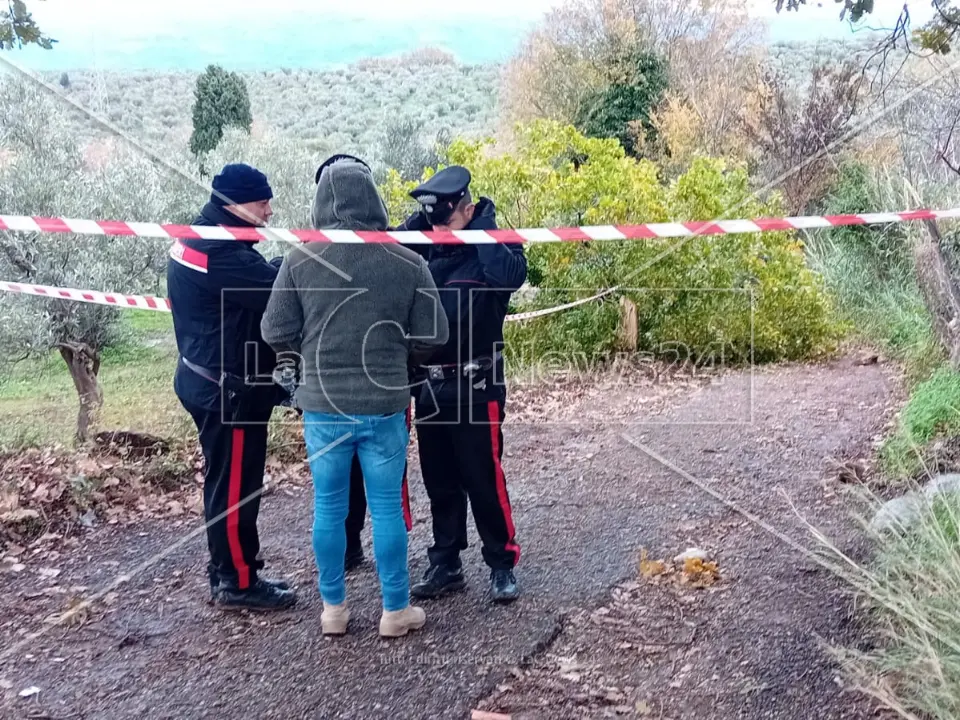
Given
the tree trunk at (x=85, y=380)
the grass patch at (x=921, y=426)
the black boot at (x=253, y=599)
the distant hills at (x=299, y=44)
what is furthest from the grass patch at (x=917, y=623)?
the distant hills at (x=299, y=44)

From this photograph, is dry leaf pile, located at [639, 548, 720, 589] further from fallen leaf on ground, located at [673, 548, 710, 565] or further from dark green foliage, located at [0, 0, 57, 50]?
dark green foliage, located at [0, 0, 57, 50]

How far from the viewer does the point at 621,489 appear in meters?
5.48

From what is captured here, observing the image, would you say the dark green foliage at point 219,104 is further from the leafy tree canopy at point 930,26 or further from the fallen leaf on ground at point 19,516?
the leafy tree canopy at point 930,26

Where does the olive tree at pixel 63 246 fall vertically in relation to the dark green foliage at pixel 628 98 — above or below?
below

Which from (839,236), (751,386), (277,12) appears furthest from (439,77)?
(751,386)

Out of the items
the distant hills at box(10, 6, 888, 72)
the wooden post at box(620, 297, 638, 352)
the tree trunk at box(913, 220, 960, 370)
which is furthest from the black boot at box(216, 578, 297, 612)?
the distant hills at box(10, 6, 888, 72)

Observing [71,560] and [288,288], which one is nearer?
[288,288]

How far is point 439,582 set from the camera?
3.96 meters

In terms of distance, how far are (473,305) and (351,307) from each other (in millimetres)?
593

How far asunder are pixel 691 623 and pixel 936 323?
4804 millimetres

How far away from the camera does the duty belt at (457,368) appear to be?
12.0 feet

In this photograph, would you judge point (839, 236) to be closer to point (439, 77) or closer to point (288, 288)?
point (288, 288)

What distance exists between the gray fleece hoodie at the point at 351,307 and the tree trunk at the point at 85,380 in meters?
3.59

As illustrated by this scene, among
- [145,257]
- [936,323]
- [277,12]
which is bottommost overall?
[936,323]
